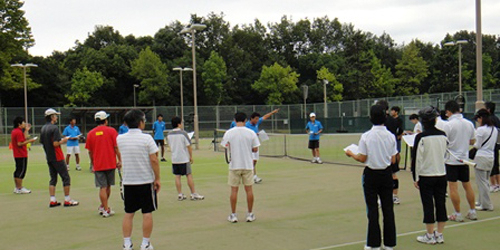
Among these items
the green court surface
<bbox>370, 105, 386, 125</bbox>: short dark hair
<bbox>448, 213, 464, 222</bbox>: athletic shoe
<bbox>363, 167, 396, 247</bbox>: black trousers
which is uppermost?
<bbox>370, 105, 386, 125</bbox>: short dark hair

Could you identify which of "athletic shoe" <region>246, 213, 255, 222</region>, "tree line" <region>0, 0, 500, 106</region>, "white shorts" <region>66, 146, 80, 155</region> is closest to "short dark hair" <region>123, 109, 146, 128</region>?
"athletic shoe" <region>246, 213, 255, 222</region>

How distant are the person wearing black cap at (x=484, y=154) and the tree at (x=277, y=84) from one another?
60.3 metres

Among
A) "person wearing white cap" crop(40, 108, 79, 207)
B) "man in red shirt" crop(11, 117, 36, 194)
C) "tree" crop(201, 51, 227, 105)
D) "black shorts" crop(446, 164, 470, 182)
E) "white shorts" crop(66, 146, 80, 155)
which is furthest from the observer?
"tree" crop(201, 51, 227, 105)

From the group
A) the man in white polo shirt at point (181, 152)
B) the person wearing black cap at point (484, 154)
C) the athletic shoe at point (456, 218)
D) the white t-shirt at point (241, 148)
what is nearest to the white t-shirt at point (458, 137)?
the person wearing black cap at point (484, 154)

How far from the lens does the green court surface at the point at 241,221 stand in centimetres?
657

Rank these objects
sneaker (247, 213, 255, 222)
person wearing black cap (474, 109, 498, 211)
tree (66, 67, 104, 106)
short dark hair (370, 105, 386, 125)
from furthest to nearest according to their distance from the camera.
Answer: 1. tree (66, 67, 104, 106)
2. person wearing black cap (474, 109, 498, 211)
3. sneaker (247, 213, 255, 222)
4. short dark hair (370, 105, 386, 125)

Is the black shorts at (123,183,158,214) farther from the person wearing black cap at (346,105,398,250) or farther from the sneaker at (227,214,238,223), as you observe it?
the person wearing black cap at (346,105,398,250)

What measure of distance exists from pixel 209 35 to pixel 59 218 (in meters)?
79.1

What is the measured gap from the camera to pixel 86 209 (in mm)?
9320

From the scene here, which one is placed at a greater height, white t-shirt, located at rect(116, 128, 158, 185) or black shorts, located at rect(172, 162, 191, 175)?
white t-shirt, located at rect(116, 128, 158, 185)

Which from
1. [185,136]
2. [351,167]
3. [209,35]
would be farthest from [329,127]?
[209,35]

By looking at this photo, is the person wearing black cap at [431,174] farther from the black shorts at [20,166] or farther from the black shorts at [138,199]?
the black shorts at [20,166]

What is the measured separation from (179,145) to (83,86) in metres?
56.9

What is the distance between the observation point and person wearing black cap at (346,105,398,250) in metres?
5.79
